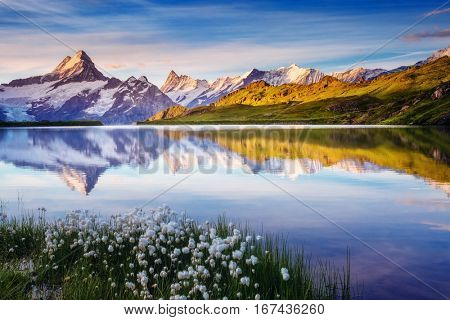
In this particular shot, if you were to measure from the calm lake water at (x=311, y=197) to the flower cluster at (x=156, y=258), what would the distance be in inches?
155

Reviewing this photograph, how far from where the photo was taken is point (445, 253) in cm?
1834

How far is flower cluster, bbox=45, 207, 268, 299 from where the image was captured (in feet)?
39.2

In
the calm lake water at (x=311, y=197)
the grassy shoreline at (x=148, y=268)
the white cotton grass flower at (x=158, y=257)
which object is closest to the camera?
the white cotton grass flower at (x=158, y=257)

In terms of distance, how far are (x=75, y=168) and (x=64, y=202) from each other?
2475 cm

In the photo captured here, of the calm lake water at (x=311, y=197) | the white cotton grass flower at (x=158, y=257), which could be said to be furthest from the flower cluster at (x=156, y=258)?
the calm lake water at (x=311, y=197)

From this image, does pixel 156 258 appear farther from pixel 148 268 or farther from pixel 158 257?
pixel 148 268

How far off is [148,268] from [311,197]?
67.5ft

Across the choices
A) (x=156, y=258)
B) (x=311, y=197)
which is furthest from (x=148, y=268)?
(x=311, y=197)

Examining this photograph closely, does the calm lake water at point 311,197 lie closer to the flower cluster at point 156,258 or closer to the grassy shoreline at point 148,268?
the grassy shoreline at point 148,268

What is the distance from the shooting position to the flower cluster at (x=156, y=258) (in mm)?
11938

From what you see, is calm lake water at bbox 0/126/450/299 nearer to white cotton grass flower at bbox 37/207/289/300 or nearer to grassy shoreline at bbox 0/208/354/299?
grassy shoreline at bbox 0/208/354/299

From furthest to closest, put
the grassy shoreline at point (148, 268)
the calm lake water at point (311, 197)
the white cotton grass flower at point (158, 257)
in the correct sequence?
the calm lake water at point (311, 197) < the grassy shoreline at point (148, 268) < the white cotton grass flower at point (158, 257)

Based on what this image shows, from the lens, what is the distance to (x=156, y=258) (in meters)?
14.4
